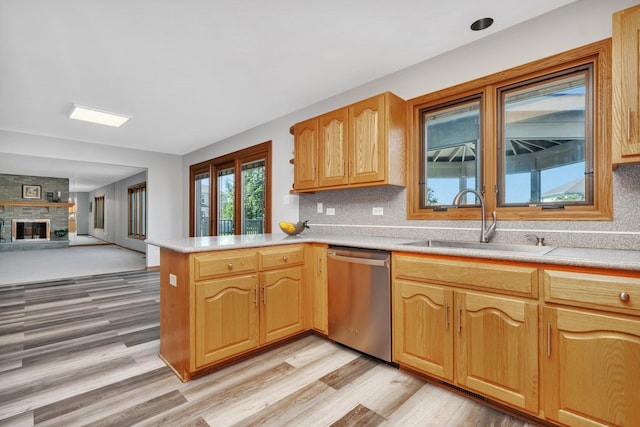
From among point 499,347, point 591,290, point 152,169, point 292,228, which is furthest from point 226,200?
point 591,290

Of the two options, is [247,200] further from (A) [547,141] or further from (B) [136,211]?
(B) [136,211]

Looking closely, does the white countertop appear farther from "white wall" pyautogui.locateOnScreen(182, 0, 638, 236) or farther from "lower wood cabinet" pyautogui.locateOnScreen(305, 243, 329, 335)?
"white wall" pyautogui.locateOnScreen(182, 0, 638, 236)

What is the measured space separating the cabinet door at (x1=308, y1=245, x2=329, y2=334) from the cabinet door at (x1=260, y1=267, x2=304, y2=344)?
4.9 inches

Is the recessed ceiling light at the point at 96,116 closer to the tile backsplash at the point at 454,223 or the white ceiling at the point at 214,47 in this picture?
the white ceiling at the point at 214,47

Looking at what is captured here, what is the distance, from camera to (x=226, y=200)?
542 centimetres

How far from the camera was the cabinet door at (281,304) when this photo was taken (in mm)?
2387

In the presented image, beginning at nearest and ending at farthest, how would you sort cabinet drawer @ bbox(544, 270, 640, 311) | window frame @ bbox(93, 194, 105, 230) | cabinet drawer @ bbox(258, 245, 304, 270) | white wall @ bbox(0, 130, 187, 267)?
cabinet drawer @ bbox(544, 270, 640, 311), cabinet drawer @ bbox(258, 245, 304, 270), white wall @ bbox(0, 130, 187, 267), window frame @ bbox(93, 194, 105, 230)

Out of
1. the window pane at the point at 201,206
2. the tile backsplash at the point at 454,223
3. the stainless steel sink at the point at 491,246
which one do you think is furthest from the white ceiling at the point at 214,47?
the window pane at the point at 201,206

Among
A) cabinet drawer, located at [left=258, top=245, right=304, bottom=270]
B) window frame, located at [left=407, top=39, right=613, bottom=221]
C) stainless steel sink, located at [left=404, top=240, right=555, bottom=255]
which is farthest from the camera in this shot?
cabinet drawer, located at [left=258, top=245, right=304, bottom=270]

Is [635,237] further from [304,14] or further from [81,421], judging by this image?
[81,421]

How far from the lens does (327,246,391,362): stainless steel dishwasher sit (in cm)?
218

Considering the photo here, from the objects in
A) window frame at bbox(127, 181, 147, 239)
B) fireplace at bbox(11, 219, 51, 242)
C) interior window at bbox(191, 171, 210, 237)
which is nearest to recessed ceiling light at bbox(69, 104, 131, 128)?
interior window at bbox(191, 171, 210, 237)

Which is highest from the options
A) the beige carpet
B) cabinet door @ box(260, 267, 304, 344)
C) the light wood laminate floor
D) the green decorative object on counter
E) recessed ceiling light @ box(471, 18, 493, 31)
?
recessed ceiling light @ box(471, 18, 493, 31)

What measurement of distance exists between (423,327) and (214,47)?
2.61 m
